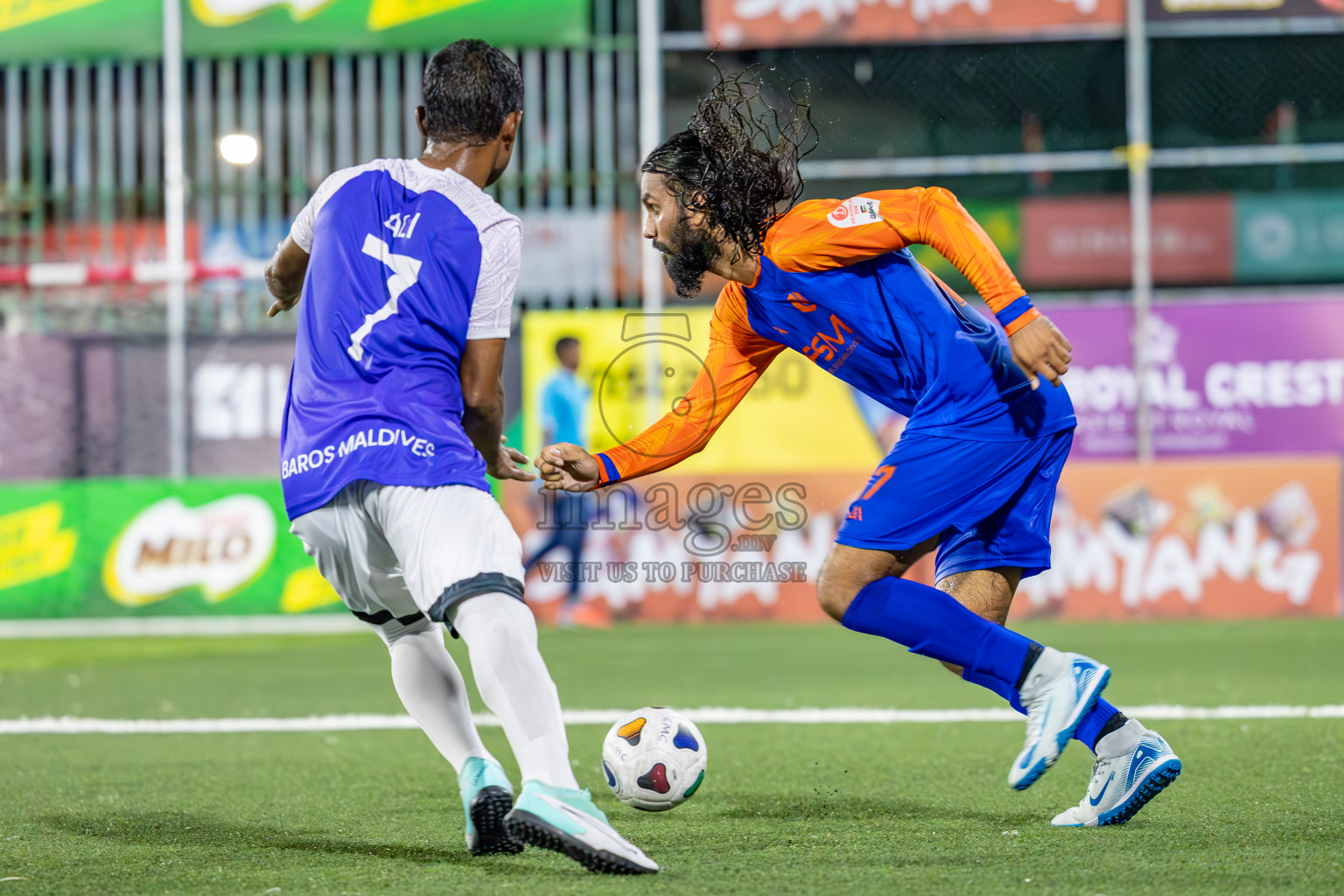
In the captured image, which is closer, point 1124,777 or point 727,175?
point 1124,777

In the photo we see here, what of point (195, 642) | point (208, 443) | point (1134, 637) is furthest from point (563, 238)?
point (1134, 637)

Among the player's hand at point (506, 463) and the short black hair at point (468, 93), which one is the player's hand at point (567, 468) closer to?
the player's hand at point (506, 463)

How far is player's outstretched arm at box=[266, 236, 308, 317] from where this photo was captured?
12.0 ft

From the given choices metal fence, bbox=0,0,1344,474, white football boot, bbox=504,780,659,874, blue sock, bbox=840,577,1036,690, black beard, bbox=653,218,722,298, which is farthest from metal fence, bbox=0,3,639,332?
white football boot, bbox=504,780,659,874

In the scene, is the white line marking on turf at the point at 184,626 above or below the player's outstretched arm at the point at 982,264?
below

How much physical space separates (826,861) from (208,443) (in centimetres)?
999

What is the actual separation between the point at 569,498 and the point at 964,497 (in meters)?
7.44

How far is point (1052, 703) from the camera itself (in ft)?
12.1

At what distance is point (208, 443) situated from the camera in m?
12.5

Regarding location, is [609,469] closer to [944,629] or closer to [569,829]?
[944,629]

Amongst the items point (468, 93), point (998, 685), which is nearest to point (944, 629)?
point (998, 685)

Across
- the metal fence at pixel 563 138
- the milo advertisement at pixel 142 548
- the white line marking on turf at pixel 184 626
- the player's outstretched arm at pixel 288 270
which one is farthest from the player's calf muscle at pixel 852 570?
the metal fence at pixel 563 138

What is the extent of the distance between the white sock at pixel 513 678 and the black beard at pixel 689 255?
48.4 inches

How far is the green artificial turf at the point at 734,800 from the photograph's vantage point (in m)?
3.31
